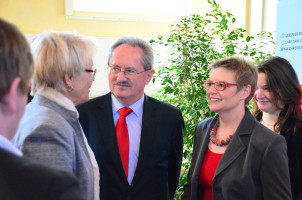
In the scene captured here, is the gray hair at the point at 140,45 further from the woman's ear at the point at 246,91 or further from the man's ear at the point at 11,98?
the man's ear at the point at 11,98

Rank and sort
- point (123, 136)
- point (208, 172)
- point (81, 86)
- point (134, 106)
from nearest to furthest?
point (81, 86) → point (208, 172) → point (123, 136) → point (134, 106)

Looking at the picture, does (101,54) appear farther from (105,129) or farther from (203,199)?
(203,199)

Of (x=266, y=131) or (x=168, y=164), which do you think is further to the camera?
(x=168, y=164)

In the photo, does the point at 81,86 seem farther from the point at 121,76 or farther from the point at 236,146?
the point at 236,146

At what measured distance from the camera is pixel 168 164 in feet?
8.09

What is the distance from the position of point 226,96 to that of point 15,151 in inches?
59.2

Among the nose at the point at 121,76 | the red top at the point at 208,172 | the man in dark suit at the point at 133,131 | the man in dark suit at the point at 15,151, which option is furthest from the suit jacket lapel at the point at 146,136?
the man in dark suit at the point at 15,151

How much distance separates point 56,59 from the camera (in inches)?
58.2

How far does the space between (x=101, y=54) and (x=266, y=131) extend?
3357 millimetres

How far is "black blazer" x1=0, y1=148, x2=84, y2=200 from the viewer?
776mm

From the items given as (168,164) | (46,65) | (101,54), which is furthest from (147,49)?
(101,54)

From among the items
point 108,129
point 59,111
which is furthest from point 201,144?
point 59,111

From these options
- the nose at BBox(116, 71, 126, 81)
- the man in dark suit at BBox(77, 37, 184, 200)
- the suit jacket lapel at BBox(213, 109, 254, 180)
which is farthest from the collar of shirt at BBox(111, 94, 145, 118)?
the suit jacket lapel at BBox(213, 109, 254, 180)

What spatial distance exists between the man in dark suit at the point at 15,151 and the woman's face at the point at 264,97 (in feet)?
6.46
